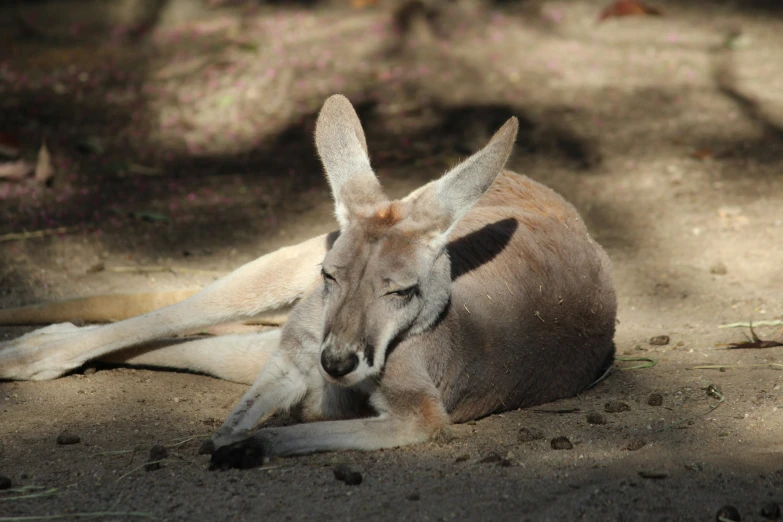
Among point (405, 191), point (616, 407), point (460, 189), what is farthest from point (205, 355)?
point (405, 191)

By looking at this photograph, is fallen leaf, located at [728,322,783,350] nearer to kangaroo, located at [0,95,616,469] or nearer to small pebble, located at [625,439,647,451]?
kangaroo, located at [0,95,616,469]

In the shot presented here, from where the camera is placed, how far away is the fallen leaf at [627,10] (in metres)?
7.57

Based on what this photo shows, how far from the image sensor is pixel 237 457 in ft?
8.51

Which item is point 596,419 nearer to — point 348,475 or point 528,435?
point 528,435

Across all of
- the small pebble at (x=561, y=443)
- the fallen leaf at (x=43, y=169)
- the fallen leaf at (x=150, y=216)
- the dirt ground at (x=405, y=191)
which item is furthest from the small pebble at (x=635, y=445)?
the fallen leaf at (x=43, y=169)

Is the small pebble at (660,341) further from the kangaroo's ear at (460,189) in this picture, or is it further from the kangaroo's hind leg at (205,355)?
the kangaroo's hind leg at (205,355)

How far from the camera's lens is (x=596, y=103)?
21.4 feet

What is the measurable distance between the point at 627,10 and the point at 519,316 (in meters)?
5.24

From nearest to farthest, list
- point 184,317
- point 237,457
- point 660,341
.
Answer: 1. point 237,457
2. point 184,317
3. point 660,341

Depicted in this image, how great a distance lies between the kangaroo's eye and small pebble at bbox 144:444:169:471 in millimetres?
813

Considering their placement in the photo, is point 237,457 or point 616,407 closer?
point 237,457

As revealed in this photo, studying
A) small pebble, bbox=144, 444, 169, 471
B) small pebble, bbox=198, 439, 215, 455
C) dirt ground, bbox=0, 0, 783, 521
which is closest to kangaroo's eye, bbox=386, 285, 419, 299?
dirt ground, bbox=0, 0, 783, 521

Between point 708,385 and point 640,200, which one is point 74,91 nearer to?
point 640,200

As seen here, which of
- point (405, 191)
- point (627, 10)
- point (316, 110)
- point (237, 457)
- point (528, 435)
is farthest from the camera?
point (627, 10)
